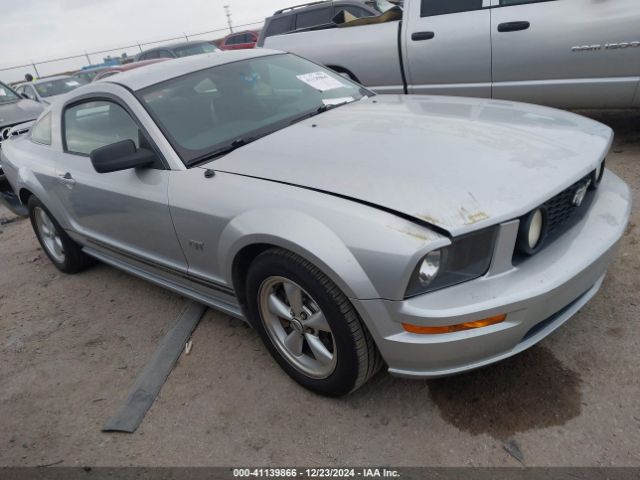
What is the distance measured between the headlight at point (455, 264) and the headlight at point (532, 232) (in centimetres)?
13

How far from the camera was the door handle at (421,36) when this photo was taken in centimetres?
510

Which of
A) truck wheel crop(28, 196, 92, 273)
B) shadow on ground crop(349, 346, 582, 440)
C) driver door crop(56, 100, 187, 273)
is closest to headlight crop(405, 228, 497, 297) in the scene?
shadow on ground crop(349, 346, 582, 440)

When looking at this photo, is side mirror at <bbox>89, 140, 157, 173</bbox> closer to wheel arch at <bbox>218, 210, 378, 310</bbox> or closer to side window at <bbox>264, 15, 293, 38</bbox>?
wheel arch at <bbox>218, 210, 378, 310</bbox>

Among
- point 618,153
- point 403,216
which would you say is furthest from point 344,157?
point 618,153

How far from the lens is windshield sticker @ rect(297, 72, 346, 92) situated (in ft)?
10.9

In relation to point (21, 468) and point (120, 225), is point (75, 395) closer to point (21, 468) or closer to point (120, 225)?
point (21, 468)

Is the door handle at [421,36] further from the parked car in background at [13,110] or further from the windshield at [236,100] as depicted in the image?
the parked car in background at [13,110]

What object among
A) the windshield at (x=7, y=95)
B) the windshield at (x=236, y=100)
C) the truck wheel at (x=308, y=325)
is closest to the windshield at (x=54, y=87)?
the windshield at (x=7, y=95)

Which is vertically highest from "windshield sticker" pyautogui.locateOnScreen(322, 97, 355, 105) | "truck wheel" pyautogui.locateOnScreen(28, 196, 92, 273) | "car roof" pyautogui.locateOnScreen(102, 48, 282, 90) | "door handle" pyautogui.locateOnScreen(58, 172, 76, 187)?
"car roof" pyautogui.locateOnScreen(102, 48, 282, 90)

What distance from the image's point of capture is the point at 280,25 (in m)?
8.73

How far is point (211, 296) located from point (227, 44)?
610 inches

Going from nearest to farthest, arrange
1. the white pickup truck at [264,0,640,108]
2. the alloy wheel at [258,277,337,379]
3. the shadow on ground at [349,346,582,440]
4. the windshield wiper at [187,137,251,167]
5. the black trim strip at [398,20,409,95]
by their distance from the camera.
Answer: the shadow on ground at [349,346,582,440], the alloy wheel at [258,277,337,379], the windshield wiper at [187,137,251,167], the white pickup truck at [264,0,640,108], the black trim strip at [398,20,409,95]

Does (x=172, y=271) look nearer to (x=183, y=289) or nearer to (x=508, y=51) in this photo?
(x=183, y=289)

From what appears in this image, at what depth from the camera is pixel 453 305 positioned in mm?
1810
